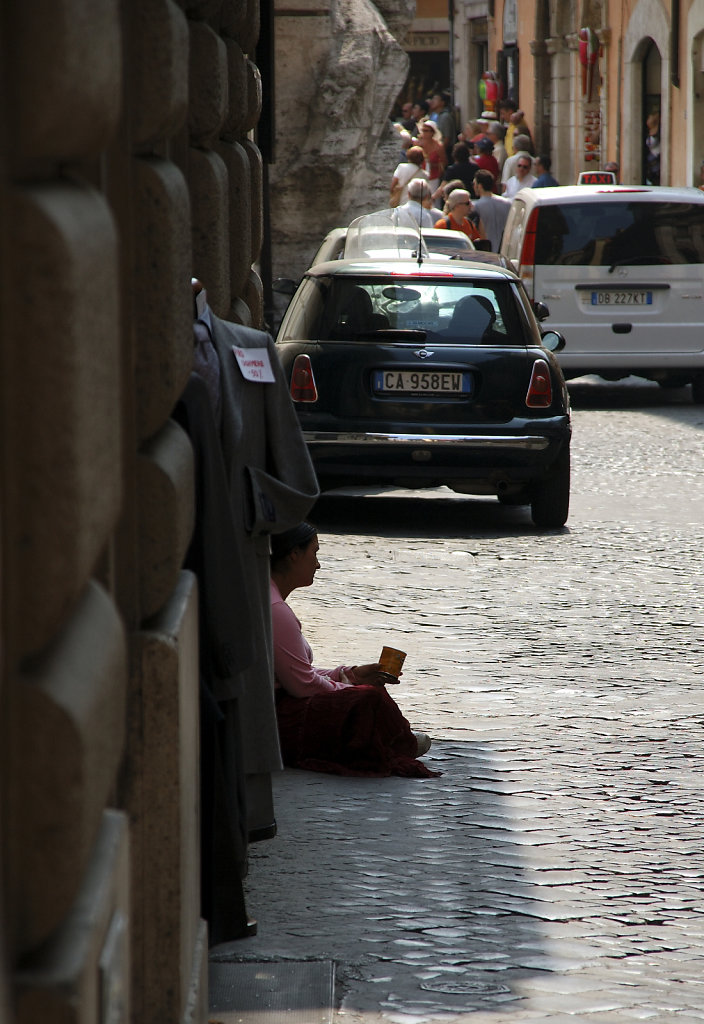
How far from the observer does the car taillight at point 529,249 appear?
51.2 ft

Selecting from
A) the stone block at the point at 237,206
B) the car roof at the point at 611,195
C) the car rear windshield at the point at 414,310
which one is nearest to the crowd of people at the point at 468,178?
the car roof at the point at 611,195

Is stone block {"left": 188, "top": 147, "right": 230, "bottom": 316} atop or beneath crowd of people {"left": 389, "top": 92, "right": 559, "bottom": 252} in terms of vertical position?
beneath

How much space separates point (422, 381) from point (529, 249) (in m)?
6.04

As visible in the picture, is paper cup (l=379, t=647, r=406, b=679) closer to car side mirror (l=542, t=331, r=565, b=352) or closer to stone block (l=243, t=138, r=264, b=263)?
stone block (l=243, t=138, r=264, b=263)

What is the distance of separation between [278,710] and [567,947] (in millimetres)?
1573

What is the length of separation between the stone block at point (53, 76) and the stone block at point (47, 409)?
49mm

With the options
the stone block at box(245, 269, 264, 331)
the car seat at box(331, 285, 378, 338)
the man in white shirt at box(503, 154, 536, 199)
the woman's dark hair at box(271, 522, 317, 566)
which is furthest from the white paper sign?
the man in white shirt at box(503, 154, 536, 199)

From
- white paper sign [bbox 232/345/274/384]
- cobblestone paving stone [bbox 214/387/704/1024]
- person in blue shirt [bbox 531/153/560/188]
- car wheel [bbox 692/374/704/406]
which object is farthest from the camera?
person in blue shirt [bbox 531/153/560/188]

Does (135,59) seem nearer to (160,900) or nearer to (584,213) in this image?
(160,900)

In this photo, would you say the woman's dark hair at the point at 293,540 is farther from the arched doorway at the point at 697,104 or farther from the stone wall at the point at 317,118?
the arched doorway at the point at 697,104

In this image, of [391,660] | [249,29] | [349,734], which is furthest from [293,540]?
[249,29]

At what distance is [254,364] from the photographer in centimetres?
423

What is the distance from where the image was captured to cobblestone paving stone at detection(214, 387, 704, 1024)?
12.8 feet

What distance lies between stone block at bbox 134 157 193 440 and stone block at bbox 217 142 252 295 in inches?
103
